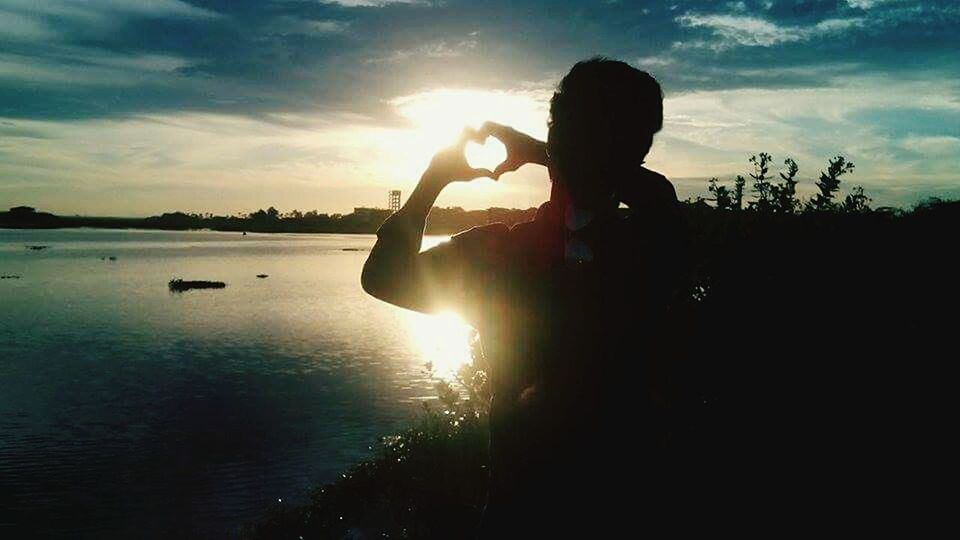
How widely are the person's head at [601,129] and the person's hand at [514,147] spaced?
6.0 inches

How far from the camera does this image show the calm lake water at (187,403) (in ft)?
66.6

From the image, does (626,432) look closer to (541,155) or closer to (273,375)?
(541,155)

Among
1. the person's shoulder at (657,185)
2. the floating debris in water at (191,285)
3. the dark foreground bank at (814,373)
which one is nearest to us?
the person's shoulder at (657,185)

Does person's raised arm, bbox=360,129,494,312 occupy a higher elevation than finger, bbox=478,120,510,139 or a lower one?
lower

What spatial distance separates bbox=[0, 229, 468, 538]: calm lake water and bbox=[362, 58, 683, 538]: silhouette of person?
17.7 metres

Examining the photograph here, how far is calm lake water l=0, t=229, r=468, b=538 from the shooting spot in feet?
66.6

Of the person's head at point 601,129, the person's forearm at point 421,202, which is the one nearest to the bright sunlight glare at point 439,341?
the person's forearm at point 421,202

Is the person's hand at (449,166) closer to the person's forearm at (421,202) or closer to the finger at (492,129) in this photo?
the person's forearm at (421,202)

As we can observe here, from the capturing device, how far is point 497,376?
256 centimetres

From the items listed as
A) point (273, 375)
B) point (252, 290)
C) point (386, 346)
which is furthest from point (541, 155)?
point (252, 290)

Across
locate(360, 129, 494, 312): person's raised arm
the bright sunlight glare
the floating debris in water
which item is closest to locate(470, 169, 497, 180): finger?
locate(360, 129, 494, 312): person's raised arm

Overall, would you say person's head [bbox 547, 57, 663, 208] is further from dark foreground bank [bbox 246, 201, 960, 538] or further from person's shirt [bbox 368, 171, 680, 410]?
dark foreground bank [bbox 246, 201, 960, 538]

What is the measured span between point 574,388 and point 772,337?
6.77 metres

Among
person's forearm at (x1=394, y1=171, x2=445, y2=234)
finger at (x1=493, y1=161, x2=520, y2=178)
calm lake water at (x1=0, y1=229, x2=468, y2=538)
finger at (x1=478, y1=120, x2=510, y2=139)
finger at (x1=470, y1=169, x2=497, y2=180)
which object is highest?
finger at (x1=478, y1=120, x2=510, y2=139)
